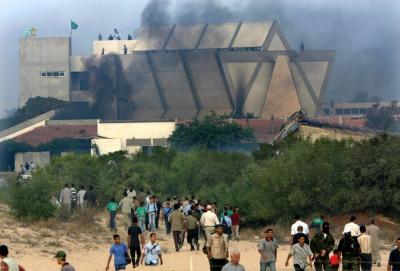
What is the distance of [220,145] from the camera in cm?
8219

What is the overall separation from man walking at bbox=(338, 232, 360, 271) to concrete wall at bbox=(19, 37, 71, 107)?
3733 inches

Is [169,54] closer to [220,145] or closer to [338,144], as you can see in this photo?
[220,145]

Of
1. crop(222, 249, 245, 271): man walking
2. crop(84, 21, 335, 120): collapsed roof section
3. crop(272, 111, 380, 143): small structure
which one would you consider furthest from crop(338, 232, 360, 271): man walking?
crop(84, 21, 335, 120): collapsed roof section

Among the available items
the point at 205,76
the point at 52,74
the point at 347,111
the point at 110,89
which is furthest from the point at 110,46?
the point at 347,111

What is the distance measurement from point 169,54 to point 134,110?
5.46 m

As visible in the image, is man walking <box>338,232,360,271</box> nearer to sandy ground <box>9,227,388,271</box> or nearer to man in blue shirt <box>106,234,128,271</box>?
man in blue shirt <box>106,234,128,271</box>

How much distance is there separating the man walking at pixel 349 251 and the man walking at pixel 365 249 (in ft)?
1.84

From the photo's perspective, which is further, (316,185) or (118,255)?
(316,185)

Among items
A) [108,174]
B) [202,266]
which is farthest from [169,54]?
[202,266]

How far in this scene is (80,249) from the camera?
31.6 meters

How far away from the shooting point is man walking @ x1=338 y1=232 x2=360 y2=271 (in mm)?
23172

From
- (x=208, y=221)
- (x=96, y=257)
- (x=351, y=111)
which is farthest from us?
(x=351, y=111)

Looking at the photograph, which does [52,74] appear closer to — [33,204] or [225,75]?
[225,75]

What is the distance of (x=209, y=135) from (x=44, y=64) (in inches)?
1482
